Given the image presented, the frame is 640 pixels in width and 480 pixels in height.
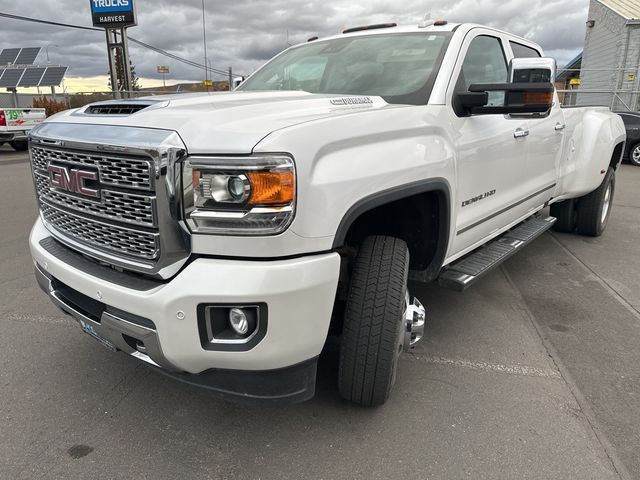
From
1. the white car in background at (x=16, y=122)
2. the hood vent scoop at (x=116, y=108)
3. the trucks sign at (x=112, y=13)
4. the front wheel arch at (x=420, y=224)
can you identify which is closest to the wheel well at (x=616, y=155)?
the front wheel arch at (x=420, y=224)

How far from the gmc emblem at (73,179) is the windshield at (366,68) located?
164cm

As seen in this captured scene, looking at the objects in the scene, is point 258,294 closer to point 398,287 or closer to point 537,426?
point 398,287

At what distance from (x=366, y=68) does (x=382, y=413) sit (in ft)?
7.00

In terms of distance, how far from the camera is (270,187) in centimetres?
190

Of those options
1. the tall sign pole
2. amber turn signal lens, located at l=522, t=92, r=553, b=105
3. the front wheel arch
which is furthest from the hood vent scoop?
the tall sign pole

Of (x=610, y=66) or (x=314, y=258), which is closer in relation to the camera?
(x=314, y=258)

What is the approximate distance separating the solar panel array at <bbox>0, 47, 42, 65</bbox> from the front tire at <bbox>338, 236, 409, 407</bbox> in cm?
2860

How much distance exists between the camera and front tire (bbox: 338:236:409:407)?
7.85ft

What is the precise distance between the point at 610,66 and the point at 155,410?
25538 mm

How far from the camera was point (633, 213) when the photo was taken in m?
7.76

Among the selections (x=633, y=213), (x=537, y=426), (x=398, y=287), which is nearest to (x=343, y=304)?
(x=398, y=287)

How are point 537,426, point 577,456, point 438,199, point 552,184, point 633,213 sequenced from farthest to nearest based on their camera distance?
1. point 633,213
2. point 552,184
3. point 438,199
4. point 537,426
5. point 577,456

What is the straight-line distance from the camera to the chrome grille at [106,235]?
2.06 metres

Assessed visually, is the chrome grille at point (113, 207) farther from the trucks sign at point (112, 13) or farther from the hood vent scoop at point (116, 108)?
the trucks sign at point (112, 13)
